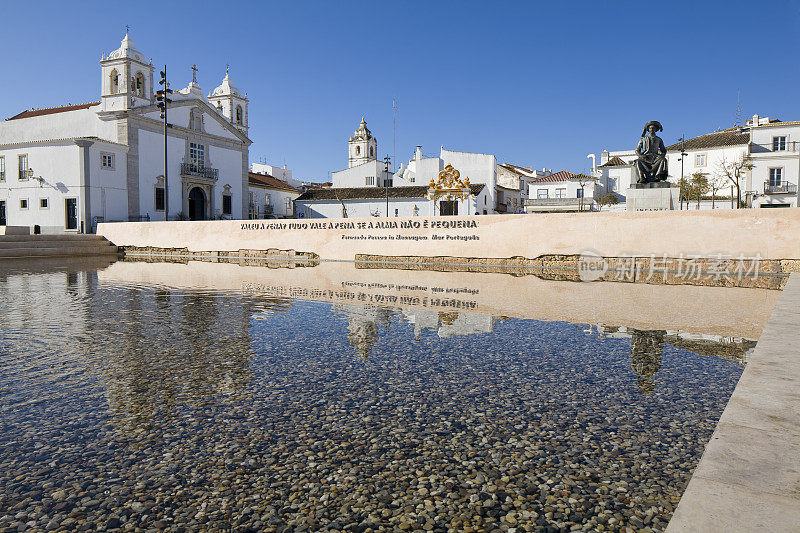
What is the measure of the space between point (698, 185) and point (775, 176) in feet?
18.3

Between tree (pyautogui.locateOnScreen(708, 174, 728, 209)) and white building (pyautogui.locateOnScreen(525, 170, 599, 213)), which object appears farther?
white building (pyautogui.locateOnScreen(525, 170, 599, 213))

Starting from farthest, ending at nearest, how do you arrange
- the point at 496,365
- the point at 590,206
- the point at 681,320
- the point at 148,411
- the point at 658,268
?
the point at 590,206, the point at 658,268, the point at 681,320, the point at 496,365, the point at 148,411

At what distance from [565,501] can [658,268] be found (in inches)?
625

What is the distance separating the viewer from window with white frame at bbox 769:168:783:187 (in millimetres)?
43906

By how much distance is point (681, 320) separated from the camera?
7.86 metres

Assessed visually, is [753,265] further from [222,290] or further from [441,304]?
[222,290]

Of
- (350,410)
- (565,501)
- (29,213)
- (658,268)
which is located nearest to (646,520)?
(565,501)

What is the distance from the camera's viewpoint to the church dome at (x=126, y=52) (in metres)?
39.4

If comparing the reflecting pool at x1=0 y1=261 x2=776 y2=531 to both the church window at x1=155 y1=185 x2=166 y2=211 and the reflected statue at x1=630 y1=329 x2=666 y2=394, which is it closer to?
the reflected statue at x1=630 y1=329 x2=666 y2=394

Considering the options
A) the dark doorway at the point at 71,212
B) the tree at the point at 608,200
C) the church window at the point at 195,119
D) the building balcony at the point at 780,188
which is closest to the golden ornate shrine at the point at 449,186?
the church window at the point at 195,119

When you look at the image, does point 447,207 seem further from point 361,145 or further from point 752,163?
point 361,145

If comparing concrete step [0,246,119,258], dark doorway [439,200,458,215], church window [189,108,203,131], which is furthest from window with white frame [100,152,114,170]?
dark doorway [439,200,458,215]

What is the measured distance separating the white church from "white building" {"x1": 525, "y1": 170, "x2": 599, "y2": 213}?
3032cm

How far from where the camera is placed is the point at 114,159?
123 ft
